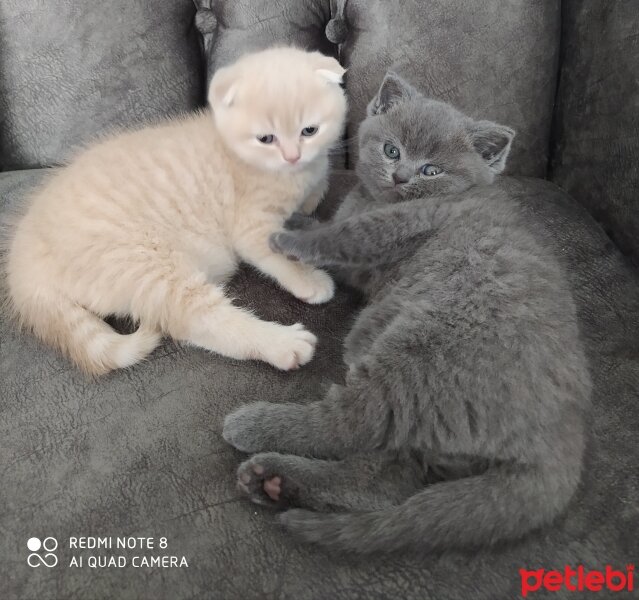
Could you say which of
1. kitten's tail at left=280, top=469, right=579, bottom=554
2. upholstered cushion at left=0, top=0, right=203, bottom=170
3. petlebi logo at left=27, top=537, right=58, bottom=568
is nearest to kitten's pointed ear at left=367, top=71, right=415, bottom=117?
upholstered cushion at left=0, top=0, right=203, bottom=170

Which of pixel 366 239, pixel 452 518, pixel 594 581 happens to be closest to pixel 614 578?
pixel 594 581

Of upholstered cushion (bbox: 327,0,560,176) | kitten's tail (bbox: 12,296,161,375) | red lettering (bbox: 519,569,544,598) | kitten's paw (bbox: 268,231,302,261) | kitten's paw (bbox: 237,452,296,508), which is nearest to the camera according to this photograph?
red lettering (bbox: 519,569,544,598)

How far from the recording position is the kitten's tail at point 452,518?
684 millimetres

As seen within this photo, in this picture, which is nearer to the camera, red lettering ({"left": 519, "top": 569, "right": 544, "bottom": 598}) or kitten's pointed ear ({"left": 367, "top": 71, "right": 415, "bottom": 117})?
red lettering ({"left": 519, "top": 569, "right": 544, "bottom": 598})

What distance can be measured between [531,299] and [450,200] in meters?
0.34

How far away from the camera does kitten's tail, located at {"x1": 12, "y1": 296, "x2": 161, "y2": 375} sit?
947 millimetres

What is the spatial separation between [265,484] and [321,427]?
144 millimetres

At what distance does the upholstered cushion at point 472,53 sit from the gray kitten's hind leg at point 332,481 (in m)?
1.13

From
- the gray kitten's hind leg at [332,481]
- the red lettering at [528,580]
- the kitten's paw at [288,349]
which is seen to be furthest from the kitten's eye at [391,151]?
the red lettering at [528,580]

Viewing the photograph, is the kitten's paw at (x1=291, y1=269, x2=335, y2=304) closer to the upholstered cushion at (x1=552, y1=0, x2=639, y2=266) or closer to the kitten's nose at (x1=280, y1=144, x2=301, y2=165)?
the kitten's nose at (x1=280, y1=144, x2=301, y2=165)

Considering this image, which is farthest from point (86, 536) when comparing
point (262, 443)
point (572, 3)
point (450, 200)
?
point (572, 3)

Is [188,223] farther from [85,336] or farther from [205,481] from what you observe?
[205,481]

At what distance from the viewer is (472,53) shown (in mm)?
1379

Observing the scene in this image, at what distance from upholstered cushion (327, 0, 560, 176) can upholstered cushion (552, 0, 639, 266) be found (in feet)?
0.21
